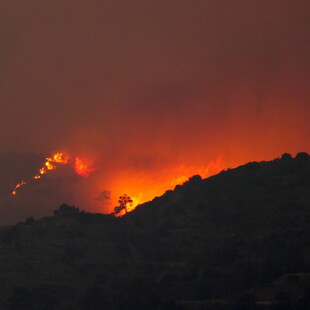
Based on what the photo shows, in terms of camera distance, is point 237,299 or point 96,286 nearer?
point 237,299

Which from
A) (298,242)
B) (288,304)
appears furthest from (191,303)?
(298,242)

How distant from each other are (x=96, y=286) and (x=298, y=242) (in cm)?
4889

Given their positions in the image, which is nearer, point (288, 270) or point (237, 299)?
point (237, 299)

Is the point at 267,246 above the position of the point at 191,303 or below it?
above

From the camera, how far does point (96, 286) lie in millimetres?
187250

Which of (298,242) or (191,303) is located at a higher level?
(298,242)

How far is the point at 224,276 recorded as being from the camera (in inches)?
7392

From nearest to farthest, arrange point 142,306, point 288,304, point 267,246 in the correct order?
1. point 288,304
2. point 142,306
3. point 267,246

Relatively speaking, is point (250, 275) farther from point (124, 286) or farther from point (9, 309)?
point (9, 309)

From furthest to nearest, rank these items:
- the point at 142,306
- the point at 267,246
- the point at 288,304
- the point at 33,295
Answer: the point at 267,246
the point at 33,295
the point at 142,306
the point at 288,304

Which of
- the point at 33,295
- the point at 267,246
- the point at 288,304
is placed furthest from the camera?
the point at 267,246

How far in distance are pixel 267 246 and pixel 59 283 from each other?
50281 mm

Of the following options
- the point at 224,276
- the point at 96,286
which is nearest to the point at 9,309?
the point at 96,286

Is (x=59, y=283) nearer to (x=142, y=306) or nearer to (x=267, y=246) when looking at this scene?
(x=142, y=306)
